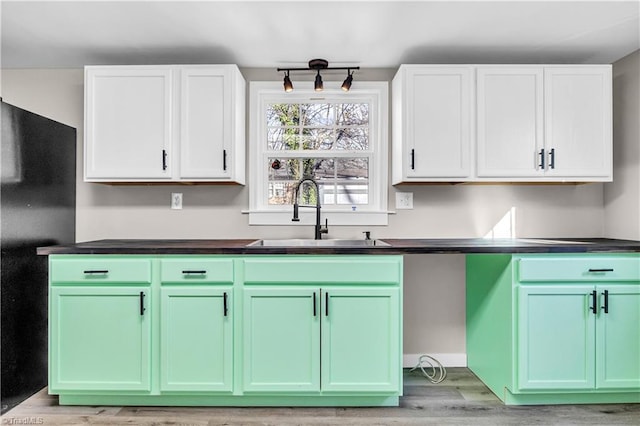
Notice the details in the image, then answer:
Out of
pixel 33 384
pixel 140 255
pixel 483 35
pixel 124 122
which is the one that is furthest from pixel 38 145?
pixel 483 35

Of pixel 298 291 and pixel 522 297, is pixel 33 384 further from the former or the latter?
pixel 522 297

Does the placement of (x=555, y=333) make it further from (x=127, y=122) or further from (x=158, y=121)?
(x=127, y=122)

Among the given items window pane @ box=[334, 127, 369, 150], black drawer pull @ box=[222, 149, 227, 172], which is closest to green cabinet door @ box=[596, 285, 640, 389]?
window pane @ box=[334, 127, 369, 150]

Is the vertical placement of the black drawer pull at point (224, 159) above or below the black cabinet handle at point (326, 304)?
above

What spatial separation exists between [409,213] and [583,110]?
4.10 feet

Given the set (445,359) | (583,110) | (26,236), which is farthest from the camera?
(445,359)

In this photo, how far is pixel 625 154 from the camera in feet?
8.18

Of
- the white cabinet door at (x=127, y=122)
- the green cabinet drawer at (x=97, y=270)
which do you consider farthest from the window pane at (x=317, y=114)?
the green cabinet drawer at (x=97, y=270)

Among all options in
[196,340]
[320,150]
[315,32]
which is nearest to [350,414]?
[196,340]

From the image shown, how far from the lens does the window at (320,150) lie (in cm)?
271

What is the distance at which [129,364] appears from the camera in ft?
6.52

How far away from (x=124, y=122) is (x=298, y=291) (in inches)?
60.5

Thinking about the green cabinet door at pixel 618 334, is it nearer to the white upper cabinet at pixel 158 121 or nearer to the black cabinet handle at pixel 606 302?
the black cabinet handle at pixel 606 302

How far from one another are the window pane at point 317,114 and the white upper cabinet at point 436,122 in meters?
0.61
